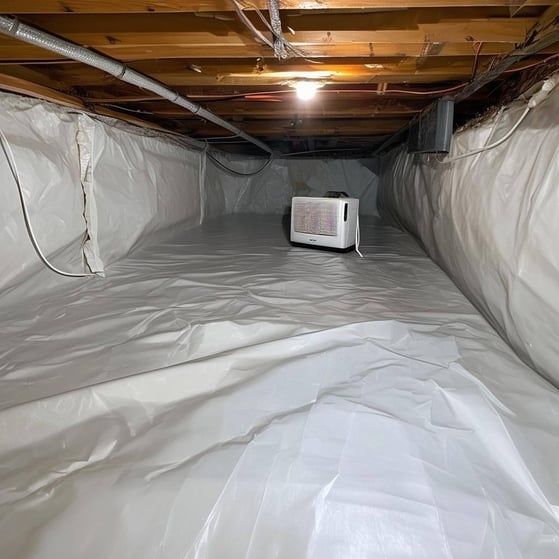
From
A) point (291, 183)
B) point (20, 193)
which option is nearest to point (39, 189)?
point (20, 193)

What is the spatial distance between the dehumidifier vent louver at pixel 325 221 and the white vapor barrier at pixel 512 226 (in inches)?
25.3

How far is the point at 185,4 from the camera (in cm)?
83

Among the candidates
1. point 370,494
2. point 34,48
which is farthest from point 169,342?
point 34,48

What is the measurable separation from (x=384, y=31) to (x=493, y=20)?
287 millimetres

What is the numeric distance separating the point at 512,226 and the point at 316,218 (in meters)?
1.34

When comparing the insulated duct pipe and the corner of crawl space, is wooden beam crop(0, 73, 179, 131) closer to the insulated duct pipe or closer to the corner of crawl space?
the corner of crawl space

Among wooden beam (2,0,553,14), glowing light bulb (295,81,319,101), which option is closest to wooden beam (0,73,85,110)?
wooden beam (2,0,553,14)

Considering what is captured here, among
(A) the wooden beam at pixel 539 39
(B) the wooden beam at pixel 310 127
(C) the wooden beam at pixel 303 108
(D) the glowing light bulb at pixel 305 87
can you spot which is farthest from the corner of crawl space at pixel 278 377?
(B) the wooden beam at pixel 310 127

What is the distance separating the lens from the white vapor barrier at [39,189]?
1298mm

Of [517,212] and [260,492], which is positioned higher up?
[517,212]

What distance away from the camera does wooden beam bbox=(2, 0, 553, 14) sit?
31.8 inches

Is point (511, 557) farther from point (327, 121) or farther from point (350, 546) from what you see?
point (327, 121)

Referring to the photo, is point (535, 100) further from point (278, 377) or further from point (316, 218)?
point (316, 218)

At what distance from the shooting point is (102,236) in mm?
1791
